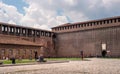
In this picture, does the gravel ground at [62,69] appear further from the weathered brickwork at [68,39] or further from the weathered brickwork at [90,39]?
the weathered brickwork at [90,39]

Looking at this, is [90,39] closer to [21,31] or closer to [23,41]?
[21,31]

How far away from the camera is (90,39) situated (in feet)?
213

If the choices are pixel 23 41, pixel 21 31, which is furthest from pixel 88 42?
pixel 23 41

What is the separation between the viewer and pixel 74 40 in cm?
6925

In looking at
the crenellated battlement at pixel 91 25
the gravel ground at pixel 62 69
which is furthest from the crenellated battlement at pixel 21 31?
the gravel ground at pixel 62 69

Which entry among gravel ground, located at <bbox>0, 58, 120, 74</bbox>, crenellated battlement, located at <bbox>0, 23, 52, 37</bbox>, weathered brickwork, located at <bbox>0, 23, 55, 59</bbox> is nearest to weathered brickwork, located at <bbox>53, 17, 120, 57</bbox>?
weathered brickwork, located at <bbox>0, 23, 55, 59</bbox>

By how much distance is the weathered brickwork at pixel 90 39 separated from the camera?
60.4 metres

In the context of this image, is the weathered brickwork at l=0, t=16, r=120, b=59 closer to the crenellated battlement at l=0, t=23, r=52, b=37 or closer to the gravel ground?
the crenellated battlement at l=0, t=23, r=52, b=37

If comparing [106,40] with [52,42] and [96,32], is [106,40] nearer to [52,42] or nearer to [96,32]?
[96,32]

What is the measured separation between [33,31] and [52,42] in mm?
8647

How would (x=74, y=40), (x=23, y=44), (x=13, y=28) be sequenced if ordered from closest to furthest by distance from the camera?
1. (x=23, y=44)
2. (x=13, y=28)
3. (x=74, y=40)

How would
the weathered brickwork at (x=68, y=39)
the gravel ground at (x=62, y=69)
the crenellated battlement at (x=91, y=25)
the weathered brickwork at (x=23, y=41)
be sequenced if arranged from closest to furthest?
the gravel ground at (x=62, y=69), the weathered brickwork at (x=23, y=41), the weathered brickwork at (x=68, y=39), the crenellated battlement at (x=91, y=25)

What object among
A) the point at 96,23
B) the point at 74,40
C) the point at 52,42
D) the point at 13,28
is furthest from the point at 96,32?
the point at 13,28

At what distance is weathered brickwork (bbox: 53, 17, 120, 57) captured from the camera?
60438mm
